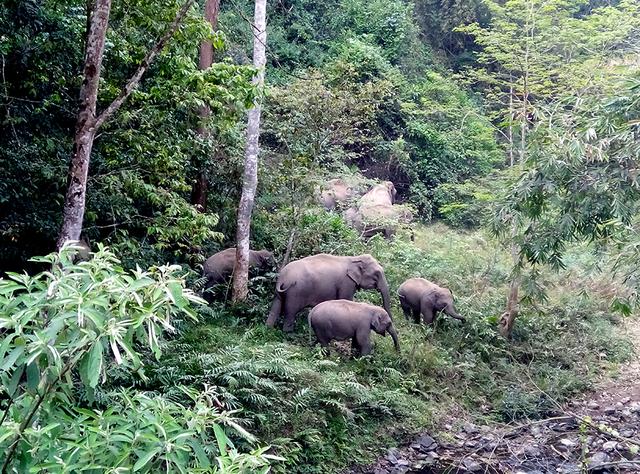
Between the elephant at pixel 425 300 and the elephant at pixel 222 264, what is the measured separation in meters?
2.44

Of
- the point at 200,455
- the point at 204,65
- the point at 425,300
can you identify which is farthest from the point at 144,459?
the point at 204,65

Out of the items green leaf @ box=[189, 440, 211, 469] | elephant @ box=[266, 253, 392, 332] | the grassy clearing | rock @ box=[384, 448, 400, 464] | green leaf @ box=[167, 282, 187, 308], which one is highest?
green leaf @ box=[167, 282, 187, 308]

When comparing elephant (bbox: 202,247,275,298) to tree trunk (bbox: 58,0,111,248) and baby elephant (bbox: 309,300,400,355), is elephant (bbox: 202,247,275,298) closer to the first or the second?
baby elephant (bbox: 309,300,400,355)

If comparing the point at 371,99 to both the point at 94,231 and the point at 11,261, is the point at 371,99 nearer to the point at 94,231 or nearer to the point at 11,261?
the point at 94,231

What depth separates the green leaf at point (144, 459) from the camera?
2.13 m

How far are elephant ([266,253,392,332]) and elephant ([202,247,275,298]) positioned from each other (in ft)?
3.01

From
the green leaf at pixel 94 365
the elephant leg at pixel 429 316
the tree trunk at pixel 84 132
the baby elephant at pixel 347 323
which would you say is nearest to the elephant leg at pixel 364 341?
the baby elephant at pixel 347 323

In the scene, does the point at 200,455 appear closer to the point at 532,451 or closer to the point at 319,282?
the point at 532,451

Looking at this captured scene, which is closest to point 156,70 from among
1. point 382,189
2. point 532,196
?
point 532,196

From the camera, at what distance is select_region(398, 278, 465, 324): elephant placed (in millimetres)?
10688

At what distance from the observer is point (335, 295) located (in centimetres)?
1010

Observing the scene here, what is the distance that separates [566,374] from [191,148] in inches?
255

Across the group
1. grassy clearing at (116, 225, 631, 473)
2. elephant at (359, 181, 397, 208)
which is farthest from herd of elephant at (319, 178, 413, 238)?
grassy clearing at (116, 225, 631, 473)

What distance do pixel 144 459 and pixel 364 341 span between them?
7.05 metres
